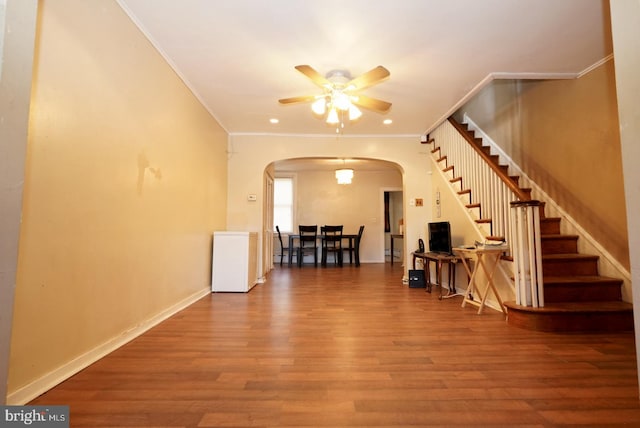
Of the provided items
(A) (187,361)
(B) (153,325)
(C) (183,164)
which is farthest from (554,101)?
(B) (153,325)

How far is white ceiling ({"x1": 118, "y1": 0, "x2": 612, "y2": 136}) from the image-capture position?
221 cm

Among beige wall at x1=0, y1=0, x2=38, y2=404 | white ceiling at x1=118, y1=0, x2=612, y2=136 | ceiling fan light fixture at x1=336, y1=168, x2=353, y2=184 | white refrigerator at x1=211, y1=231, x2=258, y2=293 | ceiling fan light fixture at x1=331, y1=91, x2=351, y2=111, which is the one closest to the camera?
beige wall at x1=0, y1=0, x2=38, y2=404

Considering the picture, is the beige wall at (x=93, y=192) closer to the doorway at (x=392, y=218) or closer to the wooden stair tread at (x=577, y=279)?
the wooden stair tread at (x=577, y=279)

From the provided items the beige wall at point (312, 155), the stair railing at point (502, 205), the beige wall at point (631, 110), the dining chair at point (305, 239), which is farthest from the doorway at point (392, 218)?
the beige wall at point (631, 110)

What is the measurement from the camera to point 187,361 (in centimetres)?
191

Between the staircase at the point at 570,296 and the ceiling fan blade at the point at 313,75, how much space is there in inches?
80.6

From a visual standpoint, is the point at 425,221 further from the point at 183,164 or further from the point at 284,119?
the point at 183,164

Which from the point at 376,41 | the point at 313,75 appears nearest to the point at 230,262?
the point at 313,75

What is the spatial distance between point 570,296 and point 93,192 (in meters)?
3.94

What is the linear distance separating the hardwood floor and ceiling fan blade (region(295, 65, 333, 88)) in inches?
83.9

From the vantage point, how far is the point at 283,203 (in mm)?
8219

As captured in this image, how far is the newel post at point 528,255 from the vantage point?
268 centimetres

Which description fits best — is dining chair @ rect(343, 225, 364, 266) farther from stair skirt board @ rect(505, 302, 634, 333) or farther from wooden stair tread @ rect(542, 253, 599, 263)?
stair skirt board @ rect(505, 302, 634, 333)

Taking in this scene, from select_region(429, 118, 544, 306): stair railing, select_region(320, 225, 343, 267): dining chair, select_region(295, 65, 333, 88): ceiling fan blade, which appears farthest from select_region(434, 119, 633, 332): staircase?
select_region(320, 225, 343, 267): dining chair
